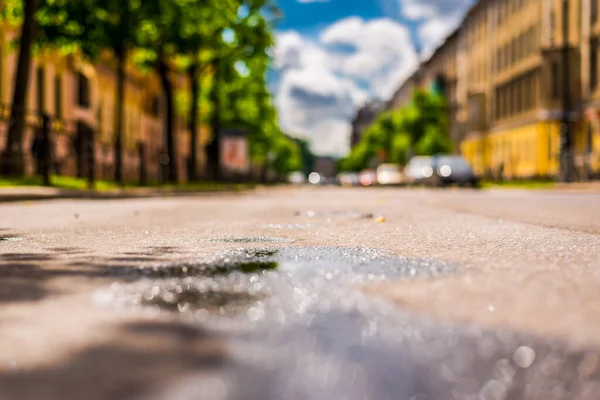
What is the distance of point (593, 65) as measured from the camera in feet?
127

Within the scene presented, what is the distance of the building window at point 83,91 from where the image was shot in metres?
35.3

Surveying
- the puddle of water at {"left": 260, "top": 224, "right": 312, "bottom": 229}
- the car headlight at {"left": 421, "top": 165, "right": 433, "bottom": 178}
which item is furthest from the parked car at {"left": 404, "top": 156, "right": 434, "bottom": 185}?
the puddle of water at {"left": 260, "top": 224, "right": 312, "bottom": 229}

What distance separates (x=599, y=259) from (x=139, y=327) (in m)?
3.04

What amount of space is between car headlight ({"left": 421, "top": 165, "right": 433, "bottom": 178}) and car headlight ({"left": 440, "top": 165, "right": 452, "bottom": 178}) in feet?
3.40

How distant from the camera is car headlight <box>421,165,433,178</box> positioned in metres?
34.1

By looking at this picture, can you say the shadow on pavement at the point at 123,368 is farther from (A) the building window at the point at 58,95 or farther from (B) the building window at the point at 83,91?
(B) the building window at the point at 83,91

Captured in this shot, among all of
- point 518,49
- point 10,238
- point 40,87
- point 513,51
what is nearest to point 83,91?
point 40,87

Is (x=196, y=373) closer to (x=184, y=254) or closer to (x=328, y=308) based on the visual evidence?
(x=328, y=308)

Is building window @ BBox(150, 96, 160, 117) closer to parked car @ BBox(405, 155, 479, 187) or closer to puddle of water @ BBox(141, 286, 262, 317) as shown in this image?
parked car @ BBox(405, 155, 479, 187)

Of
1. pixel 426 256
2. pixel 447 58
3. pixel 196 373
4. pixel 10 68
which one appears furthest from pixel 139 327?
pixel 447 58

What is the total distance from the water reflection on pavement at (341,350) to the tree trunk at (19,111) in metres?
14.2

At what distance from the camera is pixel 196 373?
1.95m

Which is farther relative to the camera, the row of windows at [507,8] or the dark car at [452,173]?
the row of windows at [507,8]

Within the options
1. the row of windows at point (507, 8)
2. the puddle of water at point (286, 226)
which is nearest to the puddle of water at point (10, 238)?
the puddle of water at point (286, 226)
